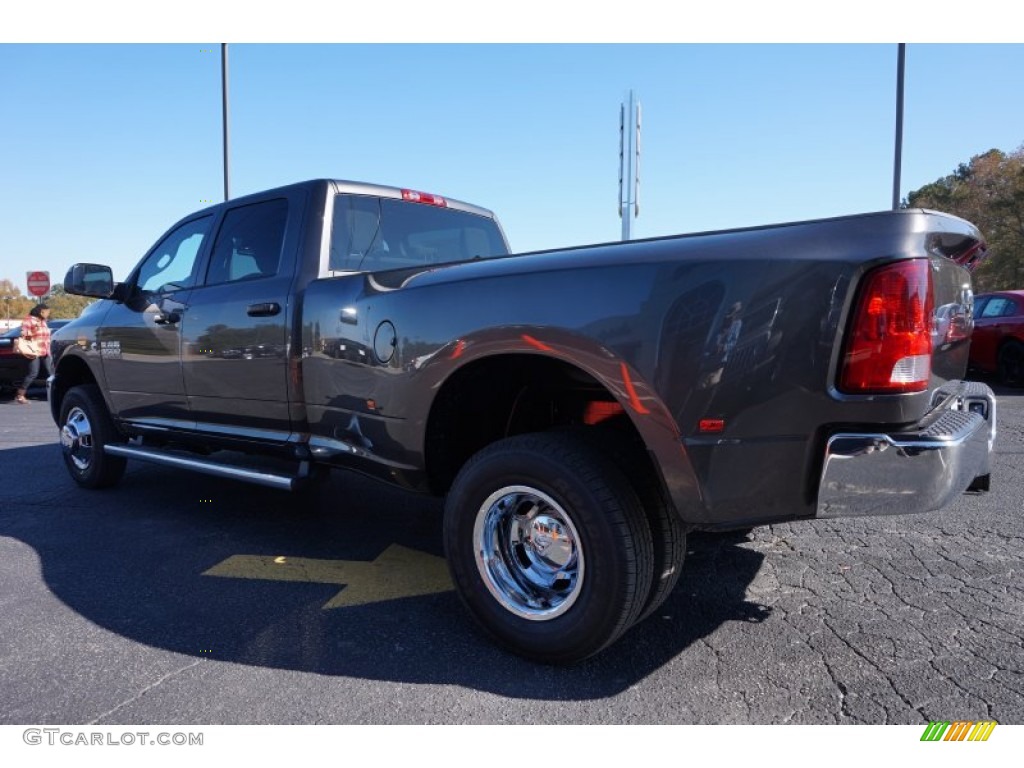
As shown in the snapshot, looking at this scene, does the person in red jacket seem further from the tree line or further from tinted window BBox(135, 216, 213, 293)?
the tree line

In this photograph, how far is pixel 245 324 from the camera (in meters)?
3.72

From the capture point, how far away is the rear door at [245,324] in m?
3.58

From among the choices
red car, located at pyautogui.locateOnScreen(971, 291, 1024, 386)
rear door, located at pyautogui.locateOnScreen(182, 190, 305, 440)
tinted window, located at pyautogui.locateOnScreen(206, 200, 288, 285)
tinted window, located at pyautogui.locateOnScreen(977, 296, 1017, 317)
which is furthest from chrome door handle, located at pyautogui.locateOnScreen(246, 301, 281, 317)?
tinted window, located at pyautogui.locateOnScreen(977, 296, 1017, 317)

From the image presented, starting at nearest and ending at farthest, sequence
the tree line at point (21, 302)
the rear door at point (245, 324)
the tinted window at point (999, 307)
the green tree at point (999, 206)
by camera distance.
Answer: the rear door at point (245, 324) < the tinted window at point (999, 307) < the green tree at point (999, 206) < the tree line at point (21, 302)

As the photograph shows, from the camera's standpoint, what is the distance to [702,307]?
6.99 feet

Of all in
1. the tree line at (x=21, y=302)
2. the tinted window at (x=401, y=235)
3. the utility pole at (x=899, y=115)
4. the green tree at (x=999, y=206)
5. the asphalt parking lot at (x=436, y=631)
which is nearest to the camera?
the asphalt parking lot at (x=436, y=631)

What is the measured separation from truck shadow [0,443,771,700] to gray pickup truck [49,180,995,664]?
217 millimetres

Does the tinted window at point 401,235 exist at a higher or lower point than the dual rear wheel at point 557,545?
higher

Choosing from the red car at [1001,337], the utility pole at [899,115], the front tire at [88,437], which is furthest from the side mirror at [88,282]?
the utility pole at [899,115]

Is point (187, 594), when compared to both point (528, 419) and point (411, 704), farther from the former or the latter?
point (528, 419)

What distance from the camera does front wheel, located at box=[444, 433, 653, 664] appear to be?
7.63ft

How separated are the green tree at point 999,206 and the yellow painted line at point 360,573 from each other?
27932 mm
